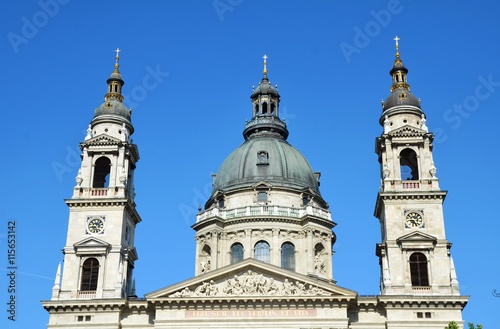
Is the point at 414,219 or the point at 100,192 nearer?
the point at 414,219

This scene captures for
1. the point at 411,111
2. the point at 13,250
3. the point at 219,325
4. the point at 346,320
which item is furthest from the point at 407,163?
the point at 13,250

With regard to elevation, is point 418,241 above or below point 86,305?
above

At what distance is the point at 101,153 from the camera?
59.5 meters

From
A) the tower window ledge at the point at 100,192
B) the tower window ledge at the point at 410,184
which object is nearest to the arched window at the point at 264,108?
the tower window ledge at the point at 100,192

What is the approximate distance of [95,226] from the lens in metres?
56.8

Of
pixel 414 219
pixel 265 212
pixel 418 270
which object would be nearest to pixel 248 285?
pixel 418 270

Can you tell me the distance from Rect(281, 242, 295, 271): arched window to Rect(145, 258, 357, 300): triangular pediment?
430 inches

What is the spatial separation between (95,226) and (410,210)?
2269 cm

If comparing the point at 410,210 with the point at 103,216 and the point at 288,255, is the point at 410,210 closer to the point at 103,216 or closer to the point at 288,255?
the point at 288,255

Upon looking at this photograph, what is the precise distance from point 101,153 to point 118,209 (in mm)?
4985

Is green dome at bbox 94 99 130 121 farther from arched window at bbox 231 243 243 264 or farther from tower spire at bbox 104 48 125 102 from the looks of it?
arched window at bbox 231 243 243 264

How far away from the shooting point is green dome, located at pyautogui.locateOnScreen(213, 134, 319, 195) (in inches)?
2741

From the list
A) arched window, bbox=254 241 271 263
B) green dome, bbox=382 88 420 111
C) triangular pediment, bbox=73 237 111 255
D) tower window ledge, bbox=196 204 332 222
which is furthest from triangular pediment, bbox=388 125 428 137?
triangular pediment, bbox=73 237 111 255

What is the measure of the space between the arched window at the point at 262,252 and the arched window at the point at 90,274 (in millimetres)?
14585
